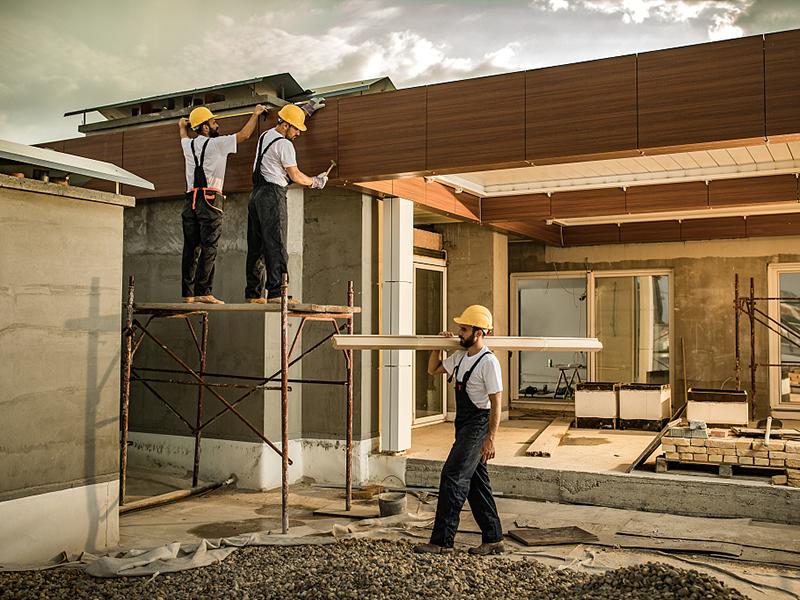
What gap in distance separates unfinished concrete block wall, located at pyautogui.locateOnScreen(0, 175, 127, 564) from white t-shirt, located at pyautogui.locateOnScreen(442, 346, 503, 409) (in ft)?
10.5

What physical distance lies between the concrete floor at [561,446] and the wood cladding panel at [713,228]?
12.4ft

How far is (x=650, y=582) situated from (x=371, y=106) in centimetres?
548

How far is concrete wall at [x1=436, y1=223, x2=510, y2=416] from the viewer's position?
13.5 meters

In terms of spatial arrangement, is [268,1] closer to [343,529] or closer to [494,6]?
[494,6]

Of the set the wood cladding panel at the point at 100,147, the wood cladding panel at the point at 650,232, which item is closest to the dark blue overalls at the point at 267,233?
the wood cladding panel at the point at 100,147

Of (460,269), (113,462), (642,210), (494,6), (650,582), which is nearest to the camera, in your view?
(650,582)

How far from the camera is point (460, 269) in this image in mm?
13750

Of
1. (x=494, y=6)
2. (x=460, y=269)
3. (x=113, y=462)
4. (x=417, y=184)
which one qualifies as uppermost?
(x=494, y=6)

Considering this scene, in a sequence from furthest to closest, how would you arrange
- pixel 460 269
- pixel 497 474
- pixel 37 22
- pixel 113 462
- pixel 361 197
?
pixel 37 22
pixel 460 269
pixel 361 197
pixel 497 474
pixel 113 462

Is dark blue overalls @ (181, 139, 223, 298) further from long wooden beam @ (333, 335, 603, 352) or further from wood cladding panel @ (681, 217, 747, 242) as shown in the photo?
wood cladding panel @ (681, 217, 747, 242)

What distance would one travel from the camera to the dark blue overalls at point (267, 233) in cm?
784

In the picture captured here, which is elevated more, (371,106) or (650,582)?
(371,106)

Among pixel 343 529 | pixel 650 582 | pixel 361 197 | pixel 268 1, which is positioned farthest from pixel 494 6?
pixel 650 582

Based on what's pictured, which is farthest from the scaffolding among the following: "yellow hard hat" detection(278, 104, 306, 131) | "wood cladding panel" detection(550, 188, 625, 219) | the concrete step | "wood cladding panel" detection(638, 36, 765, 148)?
"yellow hard hat" detection(278, 104, 306, 131)
